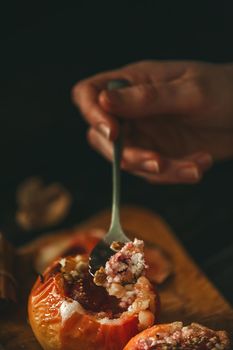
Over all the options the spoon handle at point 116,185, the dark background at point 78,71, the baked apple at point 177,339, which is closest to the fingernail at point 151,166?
the spoon handle at point 116,185

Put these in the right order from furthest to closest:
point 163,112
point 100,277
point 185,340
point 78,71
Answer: point 78,71, point 163,112, point 100,277, point 185,340

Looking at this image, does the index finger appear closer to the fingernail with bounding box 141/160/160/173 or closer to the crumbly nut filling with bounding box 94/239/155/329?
the fingernail with bounding box 141/160/160/173

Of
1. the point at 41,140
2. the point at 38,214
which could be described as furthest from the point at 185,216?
the point at 41,140

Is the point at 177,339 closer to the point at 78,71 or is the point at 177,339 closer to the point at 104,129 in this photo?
the point at 104,129

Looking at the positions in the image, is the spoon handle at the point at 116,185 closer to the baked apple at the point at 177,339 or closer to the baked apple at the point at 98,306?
the baked apple at the point at 98,306

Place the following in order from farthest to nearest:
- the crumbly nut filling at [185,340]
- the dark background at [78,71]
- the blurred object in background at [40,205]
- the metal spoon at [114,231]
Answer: the dark background at [78,71] → the blurred object in background at [40,205] → the metal spoon at [114,231] → the crumbly nut filling at [185,340]

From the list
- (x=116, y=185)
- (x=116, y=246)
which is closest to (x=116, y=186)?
(x=116, y=185)
